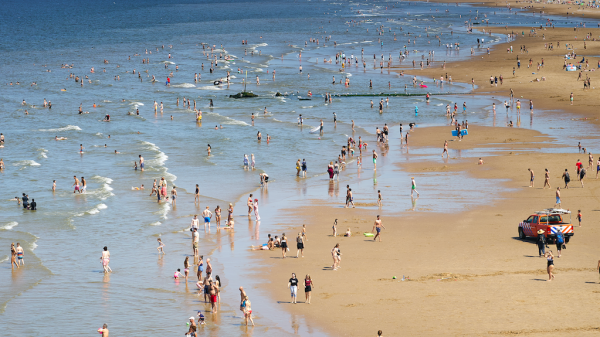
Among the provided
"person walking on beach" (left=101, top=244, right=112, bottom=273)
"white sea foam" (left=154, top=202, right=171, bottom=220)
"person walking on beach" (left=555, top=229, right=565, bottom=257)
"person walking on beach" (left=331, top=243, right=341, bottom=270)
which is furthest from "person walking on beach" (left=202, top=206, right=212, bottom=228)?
"person walking on beach" (left=555, top=229, right=565, bottom=257)

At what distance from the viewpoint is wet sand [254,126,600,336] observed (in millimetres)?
21031

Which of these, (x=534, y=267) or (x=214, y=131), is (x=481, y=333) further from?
(x=214, y=131)

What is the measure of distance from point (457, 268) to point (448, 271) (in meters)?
0.50

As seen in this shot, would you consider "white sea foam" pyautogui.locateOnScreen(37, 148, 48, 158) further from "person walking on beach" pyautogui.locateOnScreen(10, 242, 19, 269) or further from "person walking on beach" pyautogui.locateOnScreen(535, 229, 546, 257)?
"person walking on beach" pyautogui.locateOnScreen(535, 229, 546, 257)

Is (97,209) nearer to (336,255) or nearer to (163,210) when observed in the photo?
(163,210)

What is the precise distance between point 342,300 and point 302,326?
7.64ft

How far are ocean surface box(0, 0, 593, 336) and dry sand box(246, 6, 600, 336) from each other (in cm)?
149

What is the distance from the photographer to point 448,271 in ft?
83.4

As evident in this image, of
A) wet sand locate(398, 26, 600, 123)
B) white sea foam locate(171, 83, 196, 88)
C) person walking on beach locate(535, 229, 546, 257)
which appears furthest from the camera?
white sea foam locate(171, 83, 196, 88)

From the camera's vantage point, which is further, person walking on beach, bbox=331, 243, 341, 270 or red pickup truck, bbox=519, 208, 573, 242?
red pickup truck, bbox=519, 208, 573, 242

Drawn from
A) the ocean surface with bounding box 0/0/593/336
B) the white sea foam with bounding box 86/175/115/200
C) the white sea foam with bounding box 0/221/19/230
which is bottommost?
the white sea foam with bounding box 0/221/19/230

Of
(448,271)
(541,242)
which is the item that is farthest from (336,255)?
(541,242)

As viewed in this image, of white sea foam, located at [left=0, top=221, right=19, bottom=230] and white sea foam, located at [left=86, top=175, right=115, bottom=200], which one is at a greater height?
white sea foam, located at [left=86, top=175, right=115, bottom=200]

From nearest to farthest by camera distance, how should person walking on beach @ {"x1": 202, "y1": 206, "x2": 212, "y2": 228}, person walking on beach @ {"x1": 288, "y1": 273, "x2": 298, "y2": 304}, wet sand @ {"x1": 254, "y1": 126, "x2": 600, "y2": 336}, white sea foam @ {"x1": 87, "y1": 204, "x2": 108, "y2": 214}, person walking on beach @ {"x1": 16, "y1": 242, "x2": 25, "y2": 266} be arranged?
wet sand @ {"x1": 254, "y1": 126, "x2": 600, "y2": 336}
person walking on beach @ {"x1": 288, "y1": 273, "x2": 298, "y2": 304}
person walking on beach @ {"x1": 16, "y1": 242, "x2": 25, "y2": 266}
person walking on beach @ {"x1": 202, "y1": 206, "x2": 212, "y2": 228}
white sea foam @ {"x1": 87, "y1": 204, "x2": 108, "y2": 214}
